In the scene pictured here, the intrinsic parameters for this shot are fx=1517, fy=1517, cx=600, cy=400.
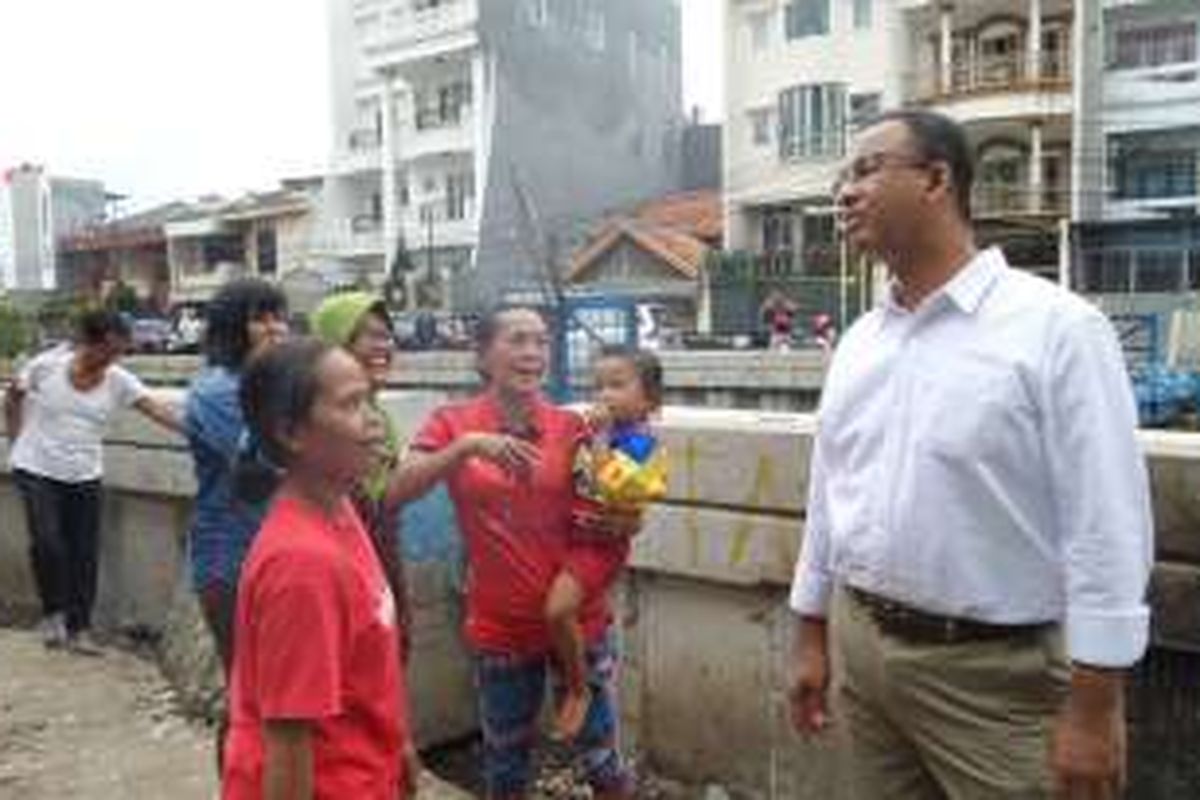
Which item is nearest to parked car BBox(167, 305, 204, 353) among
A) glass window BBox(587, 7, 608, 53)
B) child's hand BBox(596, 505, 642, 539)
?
glass window BBox(587, 7, 608, 53)

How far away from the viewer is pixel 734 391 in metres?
17.9

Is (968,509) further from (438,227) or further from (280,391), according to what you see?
(438,227)

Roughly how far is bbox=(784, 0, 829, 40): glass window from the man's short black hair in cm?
3597

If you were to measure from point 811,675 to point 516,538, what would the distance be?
3.52 ft

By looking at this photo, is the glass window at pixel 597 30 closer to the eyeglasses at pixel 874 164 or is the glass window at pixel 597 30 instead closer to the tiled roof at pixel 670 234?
the tiled roof at pixel 670 234

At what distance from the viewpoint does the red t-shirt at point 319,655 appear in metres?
2.27

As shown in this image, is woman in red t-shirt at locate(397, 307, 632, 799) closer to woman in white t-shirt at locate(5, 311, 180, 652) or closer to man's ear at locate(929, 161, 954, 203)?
man's ear at locate(929, 161, 954, 203)

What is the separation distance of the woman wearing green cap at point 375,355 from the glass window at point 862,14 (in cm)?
3445

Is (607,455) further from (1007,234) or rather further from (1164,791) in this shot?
(1007,234)

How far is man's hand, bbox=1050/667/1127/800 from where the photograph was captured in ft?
8.12

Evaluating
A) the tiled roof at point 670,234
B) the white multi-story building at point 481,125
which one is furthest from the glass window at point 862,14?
the white multi-story building at point 481,125

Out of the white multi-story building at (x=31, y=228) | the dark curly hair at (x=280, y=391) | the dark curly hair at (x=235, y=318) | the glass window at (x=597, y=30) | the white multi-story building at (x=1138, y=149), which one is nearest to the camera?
the dark curly hair at (x=280, y=391)

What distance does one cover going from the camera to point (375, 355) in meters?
3.87

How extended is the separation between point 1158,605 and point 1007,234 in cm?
2912
